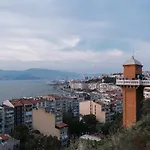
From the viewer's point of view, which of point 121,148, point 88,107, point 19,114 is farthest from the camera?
point 88,107

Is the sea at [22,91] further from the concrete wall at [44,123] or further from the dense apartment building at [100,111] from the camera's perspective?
the concrete wall at [44,123]

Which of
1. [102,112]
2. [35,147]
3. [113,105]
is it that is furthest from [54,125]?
[113,105]

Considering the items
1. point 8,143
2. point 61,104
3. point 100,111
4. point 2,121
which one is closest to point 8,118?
point 2,121

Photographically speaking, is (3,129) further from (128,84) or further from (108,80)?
(108,80)

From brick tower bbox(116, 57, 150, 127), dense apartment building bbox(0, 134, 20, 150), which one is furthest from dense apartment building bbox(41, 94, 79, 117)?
brick tower bbox(116, 57, 150, 127)

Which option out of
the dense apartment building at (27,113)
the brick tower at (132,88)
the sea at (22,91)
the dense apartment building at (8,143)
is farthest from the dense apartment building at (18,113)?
the sea at (22,91)
